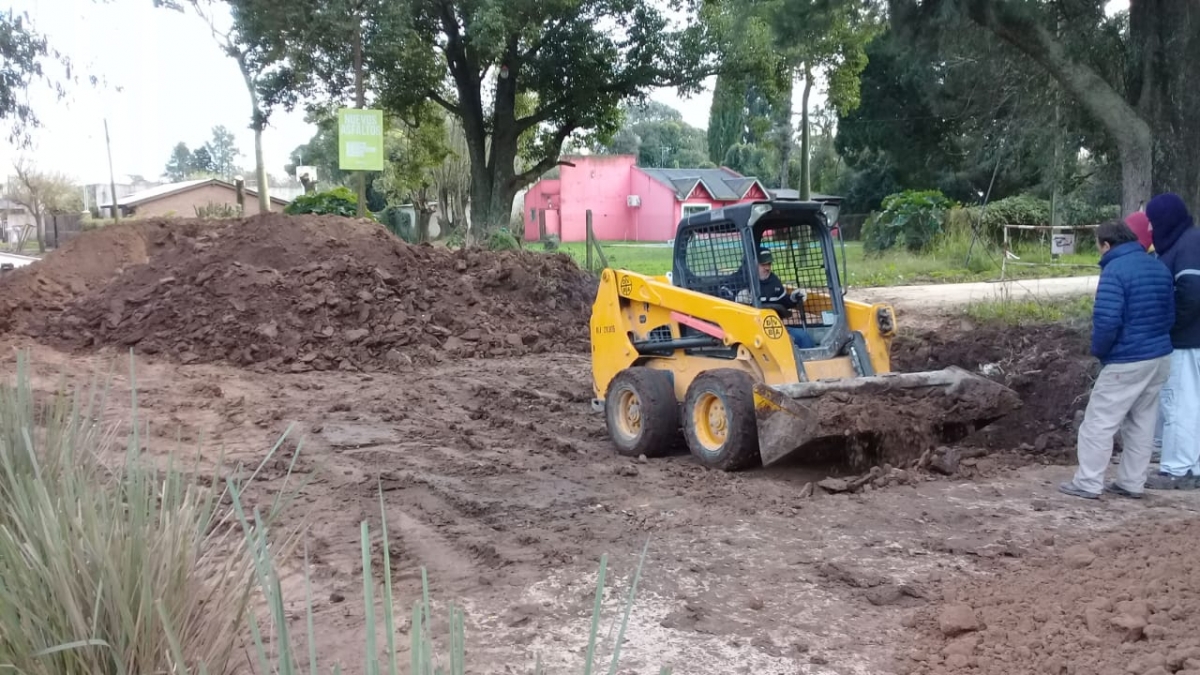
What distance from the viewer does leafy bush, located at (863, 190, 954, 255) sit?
28.5 metres

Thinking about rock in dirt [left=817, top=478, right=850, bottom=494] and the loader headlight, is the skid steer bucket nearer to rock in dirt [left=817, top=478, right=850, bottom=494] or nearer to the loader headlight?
rock in dirt [left=817, top=478, right=850, bottom=494]

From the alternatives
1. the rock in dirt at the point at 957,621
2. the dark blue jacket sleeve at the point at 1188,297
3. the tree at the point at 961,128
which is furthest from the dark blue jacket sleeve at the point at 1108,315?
the tree at the point at 961,128

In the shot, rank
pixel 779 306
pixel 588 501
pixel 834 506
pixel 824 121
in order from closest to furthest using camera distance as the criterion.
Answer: pixel 834 506 → pixel 588 501 → pixel 779 306 → pixel 824 121

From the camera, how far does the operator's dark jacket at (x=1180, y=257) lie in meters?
6.92

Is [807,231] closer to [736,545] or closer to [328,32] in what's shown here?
[736,545]

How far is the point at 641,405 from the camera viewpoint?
833 centimetres

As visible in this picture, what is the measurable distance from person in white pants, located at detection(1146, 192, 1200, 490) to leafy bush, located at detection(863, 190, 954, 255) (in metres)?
21.2

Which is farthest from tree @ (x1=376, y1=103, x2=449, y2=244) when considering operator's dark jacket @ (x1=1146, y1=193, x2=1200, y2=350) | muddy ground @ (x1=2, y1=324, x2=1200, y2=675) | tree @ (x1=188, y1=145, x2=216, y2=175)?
tree @ (x1=188, y1=145, x2=216, y2=175)

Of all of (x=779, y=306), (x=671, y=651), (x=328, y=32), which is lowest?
(x=671, y=651)

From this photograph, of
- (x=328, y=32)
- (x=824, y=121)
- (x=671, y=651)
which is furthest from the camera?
(x=824, y=121)

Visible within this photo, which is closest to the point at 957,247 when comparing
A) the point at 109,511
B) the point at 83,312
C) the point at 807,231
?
the point at 807,231

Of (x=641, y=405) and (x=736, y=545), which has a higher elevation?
(x=641, y=405)

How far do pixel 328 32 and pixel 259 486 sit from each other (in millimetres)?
17326

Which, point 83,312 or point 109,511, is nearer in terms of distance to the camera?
point 109,511
